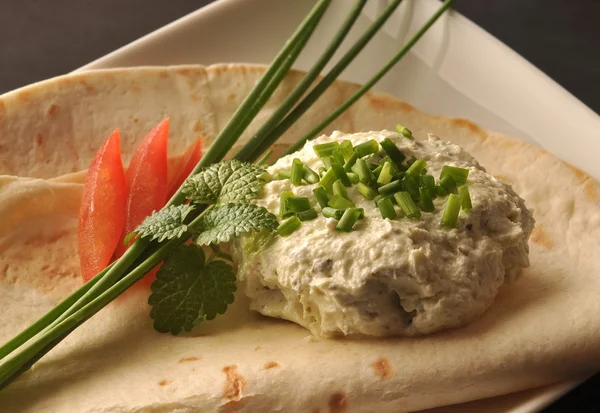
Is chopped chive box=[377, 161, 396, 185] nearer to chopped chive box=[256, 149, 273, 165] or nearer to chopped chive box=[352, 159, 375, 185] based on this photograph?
chopped chive box=[352, 159, 375, 185]

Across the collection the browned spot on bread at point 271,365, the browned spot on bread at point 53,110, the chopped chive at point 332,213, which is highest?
the browned spot on bread at point 53,110

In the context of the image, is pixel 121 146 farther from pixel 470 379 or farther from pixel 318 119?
pixel 470 379

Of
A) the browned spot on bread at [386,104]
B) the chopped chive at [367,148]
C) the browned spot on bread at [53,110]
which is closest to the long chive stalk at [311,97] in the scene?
the browned spot on bread at [386,104]

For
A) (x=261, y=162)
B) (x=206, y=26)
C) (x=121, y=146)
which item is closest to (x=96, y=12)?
(x=206, y=26)

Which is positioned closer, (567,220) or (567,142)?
(567,220)

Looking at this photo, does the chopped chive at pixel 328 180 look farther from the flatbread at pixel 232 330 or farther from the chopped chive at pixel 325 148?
the flatbread at pixel 232 330

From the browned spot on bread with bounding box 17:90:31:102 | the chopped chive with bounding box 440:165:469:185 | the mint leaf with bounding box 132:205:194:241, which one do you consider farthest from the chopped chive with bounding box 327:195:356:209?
the browned spot on bread with bounding box 17:90:31:102
